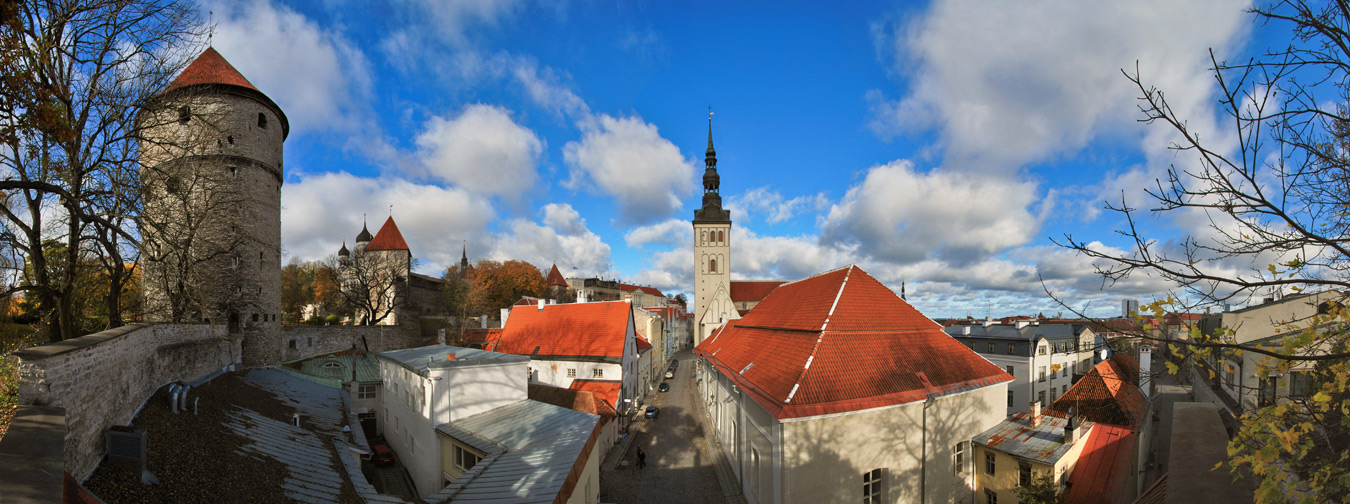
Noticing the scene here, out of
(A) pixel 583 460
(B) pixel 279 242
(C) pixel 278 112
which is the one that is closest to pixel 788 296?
(A) pixel 583 460

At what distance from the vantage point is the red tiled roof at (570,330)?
907 inches

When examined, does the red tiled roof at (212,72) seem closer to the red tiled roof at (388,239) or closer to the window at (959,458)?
the red tiled roof at (388,239)

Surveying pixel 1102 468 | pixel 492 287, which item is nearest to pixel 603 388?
pixel 1102 468

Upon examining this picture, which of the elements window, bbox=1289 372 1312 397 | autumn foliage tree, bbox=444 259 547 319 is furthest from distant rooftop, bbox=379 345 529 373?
autumn foliage tree, bbox=444 259 547 319

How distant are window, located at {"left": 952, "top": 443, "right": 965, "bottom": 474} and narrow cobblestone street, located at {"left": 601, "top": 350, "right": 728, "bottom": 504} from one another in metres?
6.34

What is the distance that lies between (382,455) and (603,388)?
8.53 m

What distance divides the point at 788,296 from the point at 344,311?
131 feet

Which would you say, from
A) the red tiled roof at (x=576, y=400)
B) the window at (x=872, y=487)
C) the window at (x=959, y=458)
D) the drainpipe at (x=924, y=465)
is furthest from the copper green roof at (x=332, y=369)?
the window at (x=959, y=458)

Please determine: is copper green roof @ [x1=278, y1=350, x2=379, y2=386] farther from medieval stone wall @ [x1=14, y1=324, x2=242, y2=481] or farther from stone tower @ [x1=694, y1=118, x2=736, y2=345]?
stone tower @ [x1=694, y1=118, x2=736, y2=345]

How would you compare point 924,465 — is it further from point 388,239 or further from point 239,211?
point 388,239

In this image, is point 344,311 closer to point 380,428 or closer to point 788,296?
point 380,428

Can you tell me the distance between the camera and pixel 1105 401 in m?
15.6

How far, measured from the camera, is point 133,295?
1742 cm

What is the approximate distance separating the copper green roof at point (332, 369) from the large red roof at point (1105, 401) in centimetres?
2624
